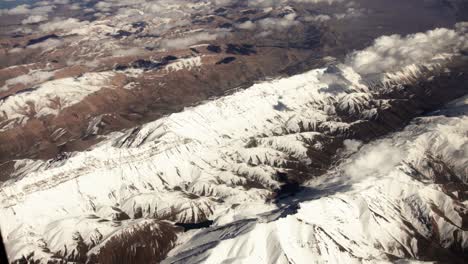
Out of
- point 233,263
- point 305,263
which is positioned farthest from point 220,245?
point 305,263

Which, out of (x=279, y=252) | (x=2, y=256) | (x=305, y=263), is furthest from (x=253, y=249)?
(x=2, y=256)

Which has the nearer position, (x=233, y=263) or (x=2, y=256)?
(x=2, y=256)

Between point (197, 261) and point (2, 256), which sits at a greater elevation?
point (2, 256)

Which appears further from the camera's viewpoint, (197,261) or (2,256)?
(197,261)

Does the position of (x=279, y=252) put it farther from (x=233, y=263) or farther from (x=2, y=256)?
(x=2, y=256)

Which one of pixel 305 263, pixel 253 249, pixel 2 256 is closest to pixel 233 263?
pixel 253 249

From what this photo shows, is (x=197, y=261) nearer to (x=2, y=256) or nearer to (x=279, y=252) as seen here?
(x=279, y=252)

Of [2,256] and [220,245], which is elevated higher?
[2,256]
